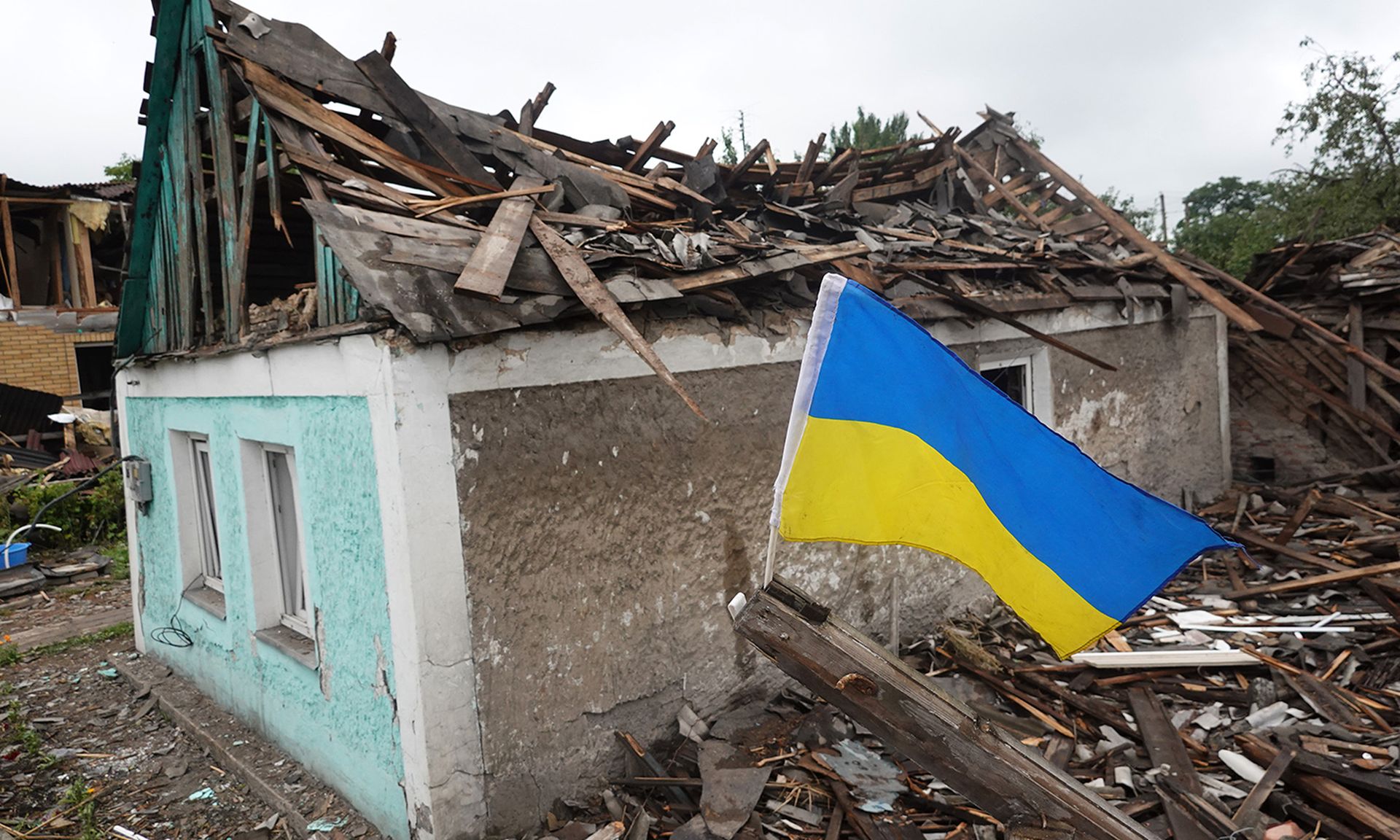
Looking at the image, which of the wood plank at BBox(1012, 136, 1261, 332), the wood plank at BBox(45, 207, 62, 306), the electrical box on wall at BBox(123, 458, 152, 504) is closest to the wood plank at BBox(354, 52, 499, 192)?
the electrical box on wall at BBox(123, 458, 152, 504)

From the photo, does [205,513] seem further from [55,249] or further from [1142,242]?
[55,249]

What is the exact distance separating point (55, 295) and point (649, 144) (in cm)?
1807

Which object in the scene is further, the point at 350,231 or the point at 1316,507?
the point at 1316,507

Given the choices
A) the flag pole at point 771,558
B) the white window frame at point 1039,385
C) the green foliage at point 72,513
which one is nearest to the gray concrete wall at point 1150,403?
the white window frame at point 1039,385

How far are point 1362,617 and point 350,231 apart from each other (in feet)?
24.4

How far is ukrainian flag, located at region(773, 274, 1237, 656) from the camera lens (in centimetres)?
263

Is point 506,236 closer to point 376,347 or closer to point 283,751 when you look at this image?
point 376,347

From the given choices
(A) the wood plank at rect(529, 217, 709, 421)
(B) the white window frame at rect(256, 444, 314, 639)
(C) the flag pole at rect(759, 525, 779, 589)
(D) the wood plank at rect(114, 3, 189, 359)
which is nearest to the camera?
(C) the flag pole at rect(759, 525, 779, 589)

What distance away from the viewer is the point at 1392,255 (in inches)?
394

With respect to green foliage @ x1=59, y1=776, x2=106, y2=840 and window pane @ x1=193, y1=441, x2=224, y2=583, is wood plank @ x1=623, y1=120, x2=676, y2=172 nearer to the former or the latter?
window pane @ x1=193, y1=441, x2=224, y2=583

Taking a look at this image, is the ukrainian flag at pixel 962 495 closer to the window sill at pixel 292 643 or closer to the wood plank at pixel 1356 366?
the window sill at pixel 292 643

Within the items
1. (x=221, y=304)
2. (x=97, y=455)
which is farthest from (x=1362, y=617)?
(x=97, y=455)

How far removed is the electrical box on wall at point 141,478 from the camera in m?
7.10

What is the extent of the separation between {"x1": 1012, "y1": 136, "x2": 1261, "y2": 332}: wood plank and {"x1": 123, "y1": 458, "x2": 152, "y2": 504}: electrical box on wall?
967cm
